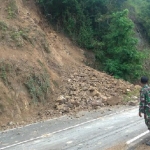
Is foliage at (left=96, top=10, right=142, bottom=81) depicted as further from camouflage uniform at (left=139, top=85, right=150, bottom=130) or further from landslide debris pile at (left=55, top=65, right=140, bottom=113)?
camouflage uniform at (left=139, top=85, right=150, bottom=130)

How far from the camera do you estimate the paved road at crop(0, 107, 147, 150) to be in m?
8.10

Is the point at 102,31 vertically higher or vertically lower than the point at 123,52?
higher

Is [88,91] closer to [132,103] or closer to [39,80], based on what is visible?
[132,103]

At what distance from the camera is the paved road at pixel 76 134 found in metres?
8.10

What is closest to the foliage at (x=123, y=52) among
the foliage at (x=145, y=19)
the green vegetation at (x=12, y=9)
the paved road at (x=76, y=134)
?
the green vegetation at (x=12, y=9)

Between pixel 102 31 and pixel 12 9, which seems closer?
pixel 12 9

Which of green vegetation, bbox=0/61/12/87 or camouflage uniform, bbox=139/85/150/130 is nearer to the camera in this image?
camouflage uniform, bbox=139/85/150/130

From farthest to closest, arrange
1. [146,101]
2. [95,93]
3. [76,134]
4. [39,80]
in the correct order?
1. [95,93]
2. [39,80]
3. [76,134]
4. [146,101]

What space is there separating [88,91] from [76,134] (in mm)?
7489

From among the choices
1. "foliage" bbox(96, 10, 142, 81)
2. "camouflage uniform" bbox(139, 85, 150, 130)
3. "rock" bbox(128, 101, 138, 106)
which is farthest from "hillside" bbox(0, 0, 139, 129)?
"camouflage uniform" bbox(139, 85, 150, 130)

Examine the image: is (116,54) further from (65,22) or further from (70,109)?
(70,109)

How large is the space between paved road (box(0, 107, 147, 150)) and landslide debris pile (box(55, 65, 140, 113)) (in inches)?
84.3

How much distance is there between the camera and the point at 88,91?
Answer: 16.9m

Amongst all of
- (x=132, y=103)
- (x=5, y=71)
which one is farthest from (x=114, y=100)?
(x=5, y=71)
